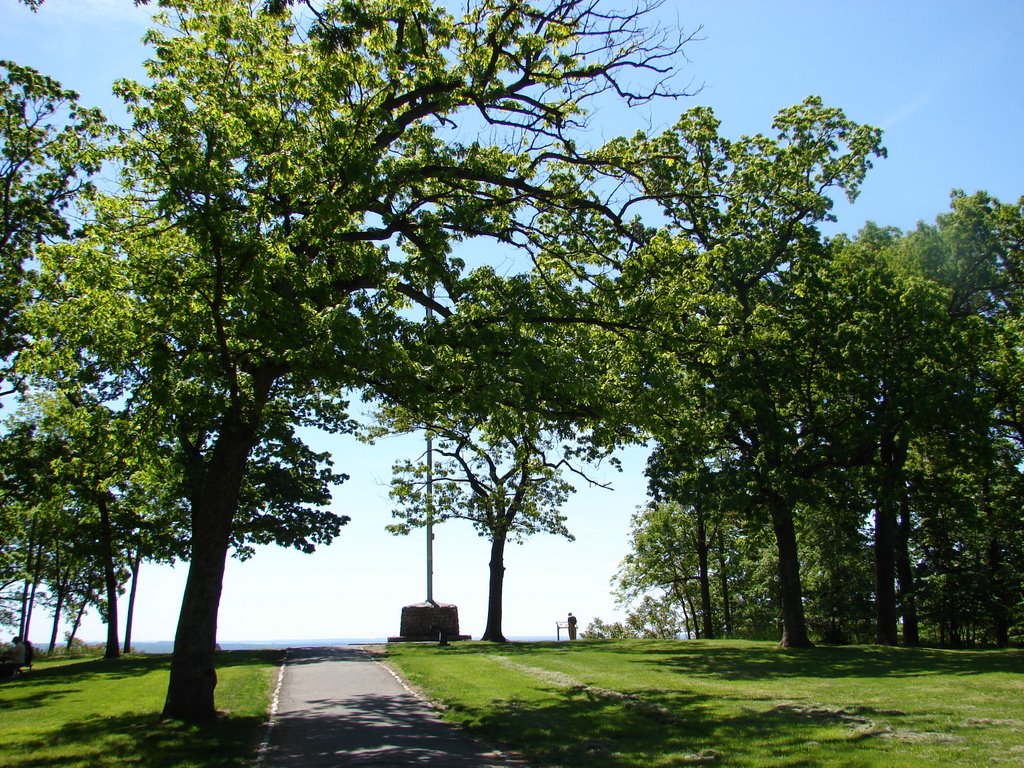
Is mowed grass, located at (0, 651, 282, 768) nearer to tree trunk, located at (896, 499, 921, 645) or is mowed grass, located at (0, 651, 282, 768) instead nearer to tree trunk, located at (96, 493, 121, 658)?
tree trunk, located at (96, 493, 121, 658)

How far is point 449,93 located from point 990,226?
24.9 meters

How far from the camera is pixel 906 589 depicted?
32.7 meters

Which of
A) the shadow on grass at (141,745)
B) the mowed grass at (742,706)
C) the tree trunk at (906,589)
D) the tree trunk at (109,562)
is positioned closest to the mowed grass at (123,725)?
the shadow on grass at (141,745)

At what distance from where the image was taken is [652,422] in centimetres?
1447

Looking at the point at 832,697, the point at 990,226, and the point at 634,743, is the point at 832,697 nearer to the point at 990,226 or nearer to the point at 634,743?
the point at 634,743

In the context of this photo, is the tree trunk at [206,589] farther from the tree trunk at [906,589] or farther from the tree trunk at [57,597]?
the tree trunk at [57,597]

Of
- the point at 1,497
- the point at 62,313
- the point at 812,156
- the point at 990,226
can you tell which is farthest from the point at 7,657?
the point at 990,226

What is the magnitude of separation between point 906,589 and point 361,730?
2895 cm

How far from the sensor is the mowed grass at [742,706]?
30.3ft

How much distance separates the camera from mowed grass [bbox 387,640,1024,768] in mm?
9242

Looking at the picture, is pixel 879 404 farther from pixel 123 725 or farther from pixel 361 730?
pixel 123 725

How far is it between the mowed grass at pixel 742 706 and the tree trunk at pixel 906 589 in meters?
6.93

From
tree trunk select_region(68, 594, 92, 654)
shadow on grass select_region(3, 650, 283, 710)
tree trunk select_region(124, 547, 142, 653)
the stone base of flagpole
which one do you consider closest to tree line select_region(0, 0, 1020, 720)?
shadow on grass select_region(3, 650, 283, 710)

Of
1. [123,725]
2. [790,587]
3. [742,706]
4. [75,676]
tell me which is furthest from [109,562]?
[742,706]
